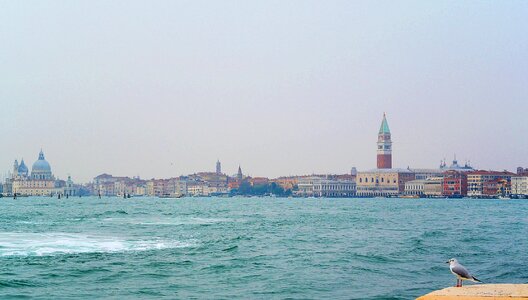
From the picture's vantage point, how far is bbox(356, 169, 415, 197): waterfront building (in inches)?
7185

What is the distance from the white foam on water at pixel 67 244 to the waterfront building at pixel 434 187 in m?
144

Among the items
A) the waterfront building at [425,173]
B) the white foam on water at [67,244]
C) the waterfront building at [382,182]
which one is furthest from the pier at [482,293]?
the waterfront building at [425,173]

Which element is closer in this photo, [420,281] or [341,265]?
[420,281]

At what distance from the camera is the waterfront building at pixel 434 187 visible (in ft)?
550

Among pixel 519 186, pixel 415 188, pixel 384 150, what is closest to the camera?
pixel 519 186

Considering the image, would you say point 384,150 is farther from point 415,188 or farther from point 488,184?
point 488,184

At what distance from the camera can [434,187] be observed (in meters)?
170

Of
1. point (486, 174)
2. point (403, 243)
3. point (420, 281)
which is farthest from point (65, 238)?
point (486, 174)

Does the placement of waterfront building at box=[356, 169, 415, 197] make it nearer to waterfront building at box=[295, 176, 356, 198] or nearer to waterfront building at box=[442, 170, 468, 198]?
waterfront building at box=[295, 176, 356, 198]

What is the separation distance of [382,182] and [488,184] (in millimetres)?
30715

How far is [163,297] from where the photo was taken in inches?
558

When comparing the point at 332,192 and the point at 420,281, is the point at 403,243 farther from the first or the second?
the point at 332,192

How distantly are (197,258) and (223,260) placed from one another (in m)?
0.76

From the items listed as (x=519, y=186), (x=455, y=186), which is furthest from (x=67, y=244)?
(x=455, y=186)
